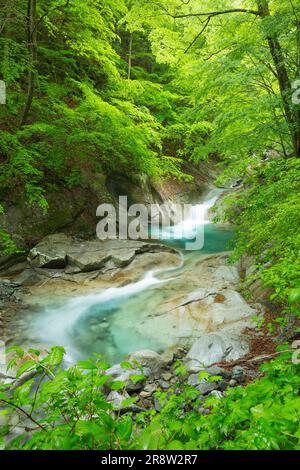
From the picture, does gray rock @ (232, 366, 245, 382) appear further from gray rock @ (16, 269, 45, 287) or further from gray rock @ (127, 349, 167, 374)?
gray rock @ (16, 269, 45, 287)

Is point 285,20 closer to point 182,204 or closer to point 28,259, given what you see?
point 28,259

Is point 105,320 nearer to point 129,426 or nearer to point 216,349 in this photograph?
point 216,349

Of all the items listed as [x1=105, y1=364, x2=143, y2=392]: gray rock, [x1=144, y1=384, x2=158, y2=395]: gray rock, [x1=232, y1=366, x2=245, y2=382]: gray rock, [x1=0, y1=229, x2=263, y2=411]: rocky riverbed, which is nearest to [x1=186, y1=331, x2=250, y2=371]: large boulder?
[x1=0, y1=229, x2=263, y2=411]: rocky riverbed

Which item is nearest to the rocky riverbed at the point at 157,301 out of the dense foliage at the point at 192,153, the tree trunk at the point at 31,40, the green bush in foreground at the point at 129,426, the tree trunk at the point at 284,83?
the dense foliage at the point at 192,153

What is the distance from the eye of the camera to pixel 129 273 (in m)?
8.38

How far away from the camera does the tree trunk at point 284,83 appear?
570cm

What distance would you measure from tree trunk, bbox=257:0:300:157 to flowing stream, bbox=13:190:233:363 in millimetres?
2913

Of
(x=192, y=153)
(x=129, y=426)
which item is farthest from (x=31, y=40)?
(x=129, y=426)

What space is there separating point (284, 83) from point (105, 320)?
659cm

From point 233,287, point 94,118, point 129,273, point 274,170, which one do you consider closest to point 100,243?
point 129,273

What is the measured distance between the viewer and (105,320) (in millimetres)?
6625

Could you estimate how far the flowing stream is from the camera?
18.3ft

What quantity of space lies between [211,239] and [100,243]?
4750 millimetres

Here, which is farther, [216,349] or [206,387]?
[216,349]
